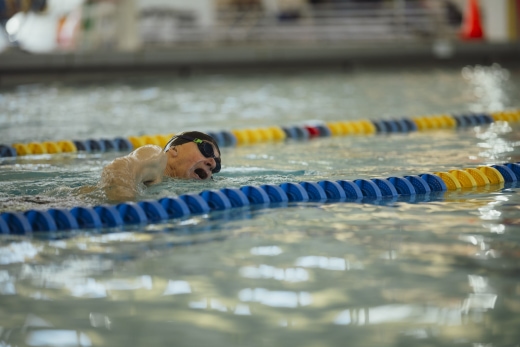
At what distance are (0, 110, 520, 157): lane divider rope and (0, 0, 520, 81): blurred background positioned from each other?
7.96 m

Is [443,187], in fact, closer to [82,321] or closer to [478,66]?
[82,321]

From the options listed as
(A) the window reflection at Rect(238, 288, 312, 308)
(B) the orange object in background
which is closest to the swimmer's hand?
(A) the window reflection at Rect(238, 288, 312, 308)

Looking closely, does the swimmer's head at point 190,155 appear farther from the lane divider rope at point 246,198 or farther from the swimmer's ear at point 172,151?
the lane divider rope at point 246,198

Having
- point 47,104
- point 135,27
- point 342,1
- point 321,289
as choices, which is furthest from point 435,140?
point 342,1

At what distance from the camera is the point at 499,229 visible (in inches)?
131

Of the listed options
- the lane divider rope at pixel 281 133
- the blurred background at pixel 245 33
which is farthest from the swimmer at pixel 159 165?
the blurred background at pixel 245 33

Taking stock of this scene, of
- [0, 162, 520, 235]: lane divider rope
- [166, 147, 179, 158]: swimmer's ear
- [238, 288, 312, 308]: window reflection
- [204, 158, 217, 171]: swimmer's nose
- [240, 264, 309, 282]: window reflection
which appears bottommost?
[238, 288, 312, 308]: window reflection

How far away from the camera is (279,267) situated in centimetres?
284

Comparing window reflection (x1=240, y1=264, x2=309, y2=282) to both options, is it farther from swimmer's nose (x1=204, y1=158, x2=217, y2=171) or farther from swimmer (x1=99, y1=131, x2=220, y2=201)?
swimmer's nose (x1=204, y1=158, x2=217, y2=171)

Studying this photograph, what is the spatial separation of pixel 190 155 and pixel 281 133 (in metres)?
2.70

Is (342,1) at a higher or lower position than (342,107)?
higher

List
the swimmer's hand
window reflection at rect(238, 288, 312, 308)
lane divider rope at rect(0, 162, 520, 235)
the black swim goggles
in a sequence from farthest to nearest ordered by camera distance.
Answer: the black swim goggles, the swimmer's hand, lane divider rope at rect(0, 162, 520, 235), window reflection at rect(238, 288, 312, 308)

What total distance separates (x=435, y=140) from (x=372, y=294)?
4005mm

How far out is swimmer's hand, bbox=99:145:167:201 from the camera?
378cm
